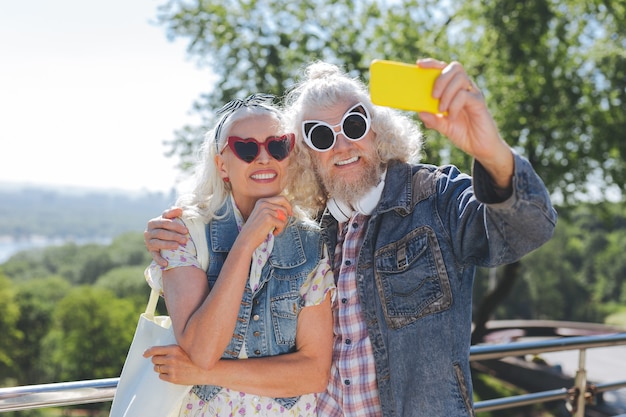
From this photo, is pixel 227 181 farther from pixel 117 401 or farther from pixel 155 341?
pixel 117 401

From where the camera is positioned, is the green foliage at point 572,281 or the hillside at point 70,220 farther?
the hillside at point 70,220

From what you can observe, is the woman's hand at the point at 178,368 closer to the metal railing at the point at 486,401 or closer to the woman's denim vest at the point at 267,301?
the woman's denim vest at the point at 267,301

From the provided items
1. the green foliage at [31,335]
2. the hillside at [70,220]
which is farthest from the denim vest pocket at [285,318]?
the hillside at [70,220]

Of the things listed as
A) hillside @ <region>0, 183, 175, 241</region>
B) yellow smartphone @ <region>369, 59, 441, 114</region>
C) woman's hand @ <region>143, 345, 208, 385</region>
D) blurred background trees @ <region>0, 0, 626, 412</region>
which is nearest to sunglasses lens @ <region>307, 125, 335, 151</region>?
yellow smartphone @ <region>369, 59, 441, 114</region>

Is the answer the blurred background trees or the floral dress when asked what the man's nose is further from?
the blurred background trees

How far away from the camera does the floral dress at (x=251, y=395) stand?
1965mm

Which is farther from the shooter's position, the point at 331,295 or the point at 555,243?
the point at 555,243

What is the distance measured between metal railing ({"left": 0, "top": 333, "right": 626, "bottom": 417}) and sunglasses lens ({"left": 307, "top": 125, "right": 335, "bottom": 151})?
1.15 meters

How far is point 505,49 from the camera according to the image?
11648 mm

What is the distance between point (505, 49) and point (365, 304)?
10835 mm

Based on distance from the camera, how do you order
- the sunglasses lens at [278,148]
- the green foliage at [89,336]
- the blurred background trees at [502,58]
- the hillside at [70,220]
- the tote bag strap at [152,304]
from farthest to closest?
the hillside at [70,220] → the green foliage at [89,336] → the blurred background trees at [502,58] → the sunglasses lens at [278,148] → the tote bag strap at [152,304]

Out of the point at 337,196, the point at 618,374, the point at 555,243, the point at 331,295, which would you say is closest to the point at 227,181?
the point at 337,196

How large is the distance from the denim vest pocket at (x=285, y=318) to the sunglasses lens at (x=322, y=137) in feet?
1.83

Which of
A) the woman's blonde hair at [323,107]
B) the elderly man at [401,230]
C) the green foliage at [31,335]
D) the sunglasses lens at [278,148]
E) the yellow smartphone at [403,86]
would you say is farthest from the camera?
the green foliage at [31,335]
